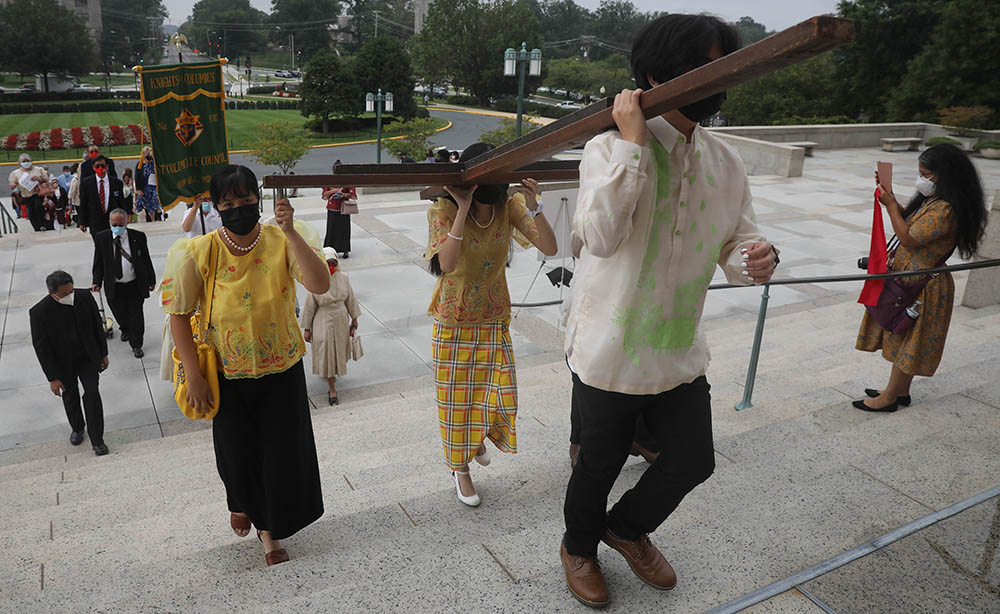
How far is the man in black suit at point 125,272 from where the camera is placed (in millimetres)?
7488

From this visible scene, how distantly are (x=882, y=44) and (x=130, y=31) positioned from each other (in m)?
86.7

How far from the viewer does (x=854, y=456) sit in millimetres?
3631

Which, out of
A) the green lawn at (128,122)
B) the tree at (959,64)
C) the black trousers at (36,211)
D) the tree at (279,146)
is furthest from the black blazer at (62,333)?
the green lawn at (128,122)

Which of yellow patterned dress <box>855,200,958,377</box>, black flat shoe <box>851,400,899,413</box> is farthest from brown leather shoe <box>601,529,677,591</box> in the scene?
yellow patterned dress <box>855,200,958,377</box>

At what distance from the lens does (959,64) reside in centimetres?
3052

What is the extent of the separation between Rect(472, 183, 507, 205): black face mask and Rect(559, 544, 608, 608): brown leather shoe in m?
1.61

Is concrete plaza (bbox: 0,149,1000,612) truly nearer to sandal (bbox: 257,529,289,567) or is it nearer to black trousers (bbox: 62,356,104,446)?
sandal (bbox: 257,529,289,567)

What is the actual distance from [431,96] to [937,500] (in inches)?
2845

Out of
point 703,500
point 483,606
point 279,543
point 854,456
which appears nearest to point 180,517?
point 279,543

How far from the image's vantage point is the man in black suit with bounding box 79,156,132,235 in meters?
9.97

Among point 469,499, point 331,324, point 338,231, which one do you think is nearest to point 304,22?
point 338,231

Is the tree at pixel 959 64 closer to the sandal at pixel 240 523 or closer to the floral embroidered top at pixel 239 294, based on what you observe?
the floral embroidered top at pixel 239 294

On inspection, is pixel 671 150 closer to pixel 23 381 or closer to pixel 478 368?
pixel 478 368

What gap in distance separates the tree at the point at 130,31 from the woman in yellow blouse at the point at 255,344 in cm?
9179
